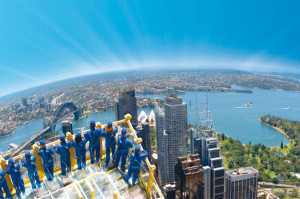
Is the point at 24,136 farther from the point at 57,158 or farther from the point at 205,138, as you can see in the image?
the point at 57,158

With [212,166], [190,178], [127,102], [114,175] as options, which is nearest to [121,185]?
[114,175]

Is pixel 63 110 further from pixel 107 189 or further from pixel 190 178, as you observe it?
pixel 107 189

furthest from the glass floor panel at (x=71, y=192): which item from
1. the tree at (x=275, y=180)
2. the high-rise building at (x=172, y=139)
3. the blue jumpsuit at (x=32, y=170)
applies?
the tree at (x=275, y=180)

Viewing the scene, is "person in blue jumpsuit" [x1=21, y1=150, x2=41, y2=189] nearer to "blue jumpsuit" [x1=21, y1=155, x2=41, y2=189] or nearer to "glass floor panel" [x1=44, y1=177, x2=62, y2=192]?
"blue jumpsuit" [x1=21, y1=155, x2=41, y2=189]

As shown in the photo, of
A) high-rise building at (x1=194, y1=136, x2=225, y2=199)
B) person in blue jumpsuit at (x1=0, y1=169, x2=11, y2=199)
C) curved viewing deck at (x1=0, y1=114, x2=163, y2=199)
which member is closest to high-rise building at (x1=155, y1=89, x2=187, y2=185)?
high-rise building at (x1=194, y1=136, x2=225, y2=199)

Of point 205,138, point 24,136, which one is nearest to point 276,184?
point 205,138

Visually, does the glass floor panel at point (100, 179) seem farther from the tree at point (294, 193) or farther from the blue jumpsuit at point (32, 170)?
the tree at point (294, 193)
